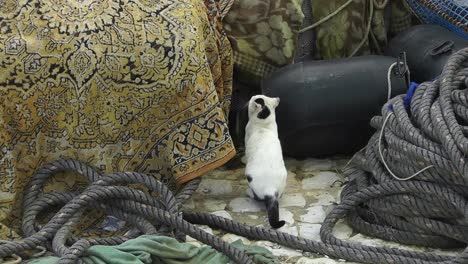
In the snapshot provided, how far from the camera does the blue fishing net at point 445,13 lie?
3.29 m

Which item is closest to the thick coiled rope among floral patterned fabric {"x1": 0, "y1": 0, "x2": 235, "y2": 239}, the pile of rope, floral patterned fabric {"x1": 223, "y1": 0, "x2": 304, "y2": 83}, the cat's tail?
the pile of rope

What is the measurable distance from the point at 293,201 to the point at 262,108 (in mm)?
349

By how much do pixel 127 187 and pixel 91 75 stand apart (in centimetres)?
38

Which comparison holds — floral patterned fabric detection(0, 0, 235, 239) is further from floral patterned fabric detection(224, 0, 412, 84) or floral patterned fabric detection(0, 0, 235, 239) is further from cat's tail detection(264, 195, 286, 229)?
floral patterned fabric detection(224, 0, 412, 84)

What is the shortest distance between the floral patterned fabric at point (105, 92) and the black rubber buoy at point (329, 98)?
0.35m

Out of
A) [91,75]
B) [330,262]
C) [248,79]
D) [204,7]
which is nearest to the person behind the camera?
[330,262]

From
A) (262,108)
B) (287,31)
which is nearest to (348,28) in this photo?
(287,31)

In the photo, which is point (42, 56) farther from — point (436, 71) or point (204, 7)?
point (436, 71)

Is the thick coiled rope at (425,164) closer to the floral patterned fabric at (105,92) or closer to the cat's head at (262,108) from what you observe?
the cat's head at (262,108)

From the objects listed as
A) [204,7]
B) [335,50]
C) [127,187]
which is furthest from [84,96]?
[335,50]

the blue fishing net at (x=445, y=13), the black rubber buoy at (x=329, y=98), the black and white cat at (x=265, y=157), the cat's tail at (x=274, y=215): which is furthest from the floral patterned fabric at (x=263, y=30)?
the cat's tail at (x=274, y=215)

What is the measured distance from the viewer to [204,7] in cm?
302

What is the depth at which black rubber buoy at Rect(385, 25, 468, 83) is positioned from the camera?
3.15m

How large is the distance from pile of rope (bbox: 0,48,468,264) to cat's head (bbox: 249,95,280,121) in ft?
1.13
